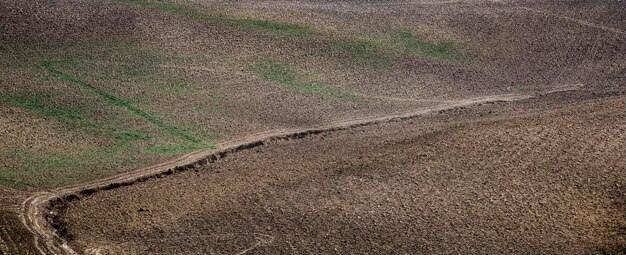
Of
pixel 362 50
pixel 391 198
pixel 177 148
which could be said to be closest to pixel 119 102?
pixel 177 148

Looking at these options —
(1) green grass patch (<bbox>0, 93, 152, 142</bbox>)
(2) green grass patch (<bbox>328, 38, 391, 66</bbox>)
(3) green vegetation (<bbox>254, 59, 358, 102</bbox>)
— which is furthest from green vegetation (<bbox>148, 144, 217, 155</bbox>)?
(2) green grass patch (<bbox>328, 38, 391, 66</bbox>)

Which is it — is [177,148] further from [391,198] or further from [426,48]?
[426,48]

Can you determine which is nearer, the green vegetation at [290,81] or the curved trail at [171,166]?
the curved trail at [171,166]

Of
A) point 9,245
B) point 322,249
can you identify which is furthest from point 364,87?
point 9,245

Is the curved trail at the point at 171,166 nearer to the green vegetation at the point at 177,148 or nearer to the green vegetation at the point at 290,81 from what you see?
the green vegetation at the point at 177,148

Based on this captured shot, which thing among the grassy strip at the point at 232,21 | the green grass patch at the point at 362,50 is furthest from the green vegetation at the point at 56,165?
the green grass patch at the point at 362,50

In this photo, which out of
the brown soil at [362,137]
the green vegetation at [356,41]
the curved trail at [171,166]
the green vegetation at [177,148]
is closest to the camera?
the curved trail at [171,166]
